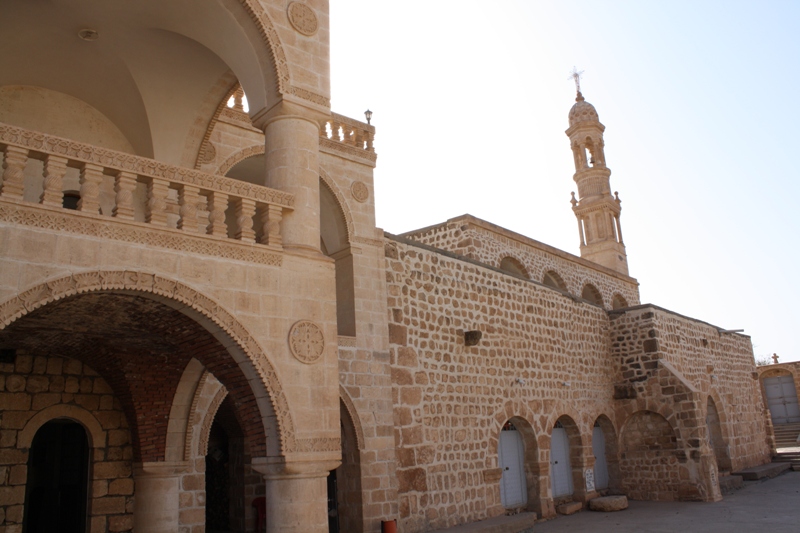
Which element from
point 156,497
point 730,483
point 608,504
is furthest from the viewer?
point 730,483

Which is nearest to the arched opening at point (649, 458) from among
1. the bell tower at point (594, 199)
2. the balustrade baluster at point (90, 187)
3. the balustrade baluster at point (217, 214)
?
the bell tower at point (594, 199)

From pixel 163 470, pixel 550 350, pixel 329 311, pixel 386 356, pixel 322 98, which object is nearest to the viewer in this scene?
pixel 329 311

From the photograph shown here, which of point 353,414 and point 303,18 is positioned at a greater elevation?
point 303,18

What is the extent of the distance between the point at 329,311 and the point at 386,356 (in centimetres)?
456

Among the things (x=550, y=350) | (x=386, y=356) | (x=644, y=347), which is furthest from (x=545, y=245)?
(x=386, y=356)

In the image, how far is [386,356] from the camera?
1090 cm

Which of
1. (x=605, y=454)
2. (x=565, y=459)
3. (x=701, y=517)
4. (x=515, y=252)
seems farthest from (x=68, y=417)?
(x=515, y=252)

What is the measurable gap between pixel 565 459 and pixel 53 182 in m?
13.2

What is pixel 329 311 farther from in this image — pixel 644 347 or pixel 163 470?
pixel 644 347

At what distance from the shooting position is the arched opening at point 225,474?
1217cm

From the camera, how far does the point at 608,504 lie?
1449 centimetres

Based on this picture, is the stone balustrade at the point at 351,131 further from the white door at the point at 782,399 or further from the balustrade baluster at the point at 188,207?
the white door at the point at 782,399

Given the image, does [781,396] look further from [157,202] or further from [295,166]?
[157,202]

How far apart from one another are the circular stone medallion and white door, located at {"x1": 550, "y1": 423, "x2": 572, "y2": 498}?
1113 cm
